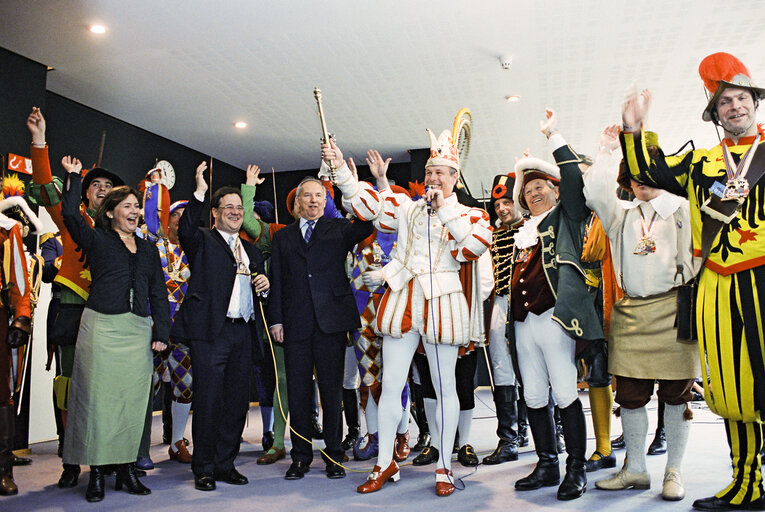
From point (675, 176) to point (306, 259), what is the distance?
6.81ft

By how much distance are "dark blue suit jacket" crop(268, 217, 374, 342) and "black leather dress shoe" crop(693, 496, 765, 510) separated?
1981mm

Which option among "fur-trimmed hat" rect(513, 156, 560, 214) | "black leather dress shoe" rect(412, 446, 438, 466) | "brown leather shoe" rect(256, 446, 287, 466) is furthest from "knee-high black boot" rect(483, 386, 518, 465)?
"brown leather shoe" rect(256, 446, 287, 466)

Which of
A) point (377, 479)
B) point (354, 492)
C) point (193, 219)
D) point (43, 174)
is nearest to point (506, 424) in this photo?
point (377, 479)

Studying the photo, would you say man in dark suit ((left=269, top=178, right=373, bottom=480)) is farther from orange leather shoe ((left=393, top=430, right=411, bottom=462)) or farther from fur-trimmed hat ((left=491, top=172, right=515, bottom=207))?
fur-trimmed hat ((left=491, top=172, right=515, bottom=207))

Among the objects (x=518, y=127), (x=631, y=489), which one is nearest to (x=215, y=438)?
(x=631, y=489)

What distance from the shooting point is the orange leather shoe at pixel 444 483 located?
3180 mm

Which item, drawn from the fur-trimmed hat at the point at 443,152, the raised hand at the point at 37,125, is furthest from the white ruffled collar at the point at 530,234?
the raised hand at the point at 37,125

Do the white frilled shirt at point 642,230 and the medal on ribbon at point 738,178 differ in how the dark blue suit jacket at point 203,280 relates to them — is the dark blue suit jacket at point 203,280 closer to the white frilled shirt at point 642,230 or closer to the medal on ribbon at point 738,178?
the white frilled shirt at point 642,230

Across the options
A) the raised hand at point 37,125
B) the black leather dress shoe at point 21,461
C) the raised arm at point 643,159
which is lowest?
the black leather dress shoe at point 21,461

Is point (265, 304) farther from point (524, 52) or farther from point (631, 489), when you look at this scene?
point (524, 52)

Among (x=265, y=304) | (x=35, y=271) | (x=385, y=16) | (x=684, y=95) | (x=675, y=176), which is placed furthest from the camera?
(x=684, y=95)

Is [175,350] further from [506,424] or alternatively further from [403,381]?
[506,424]

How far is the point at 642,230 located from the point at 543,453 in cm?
129

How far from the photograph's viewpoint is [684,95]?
7.16 m
